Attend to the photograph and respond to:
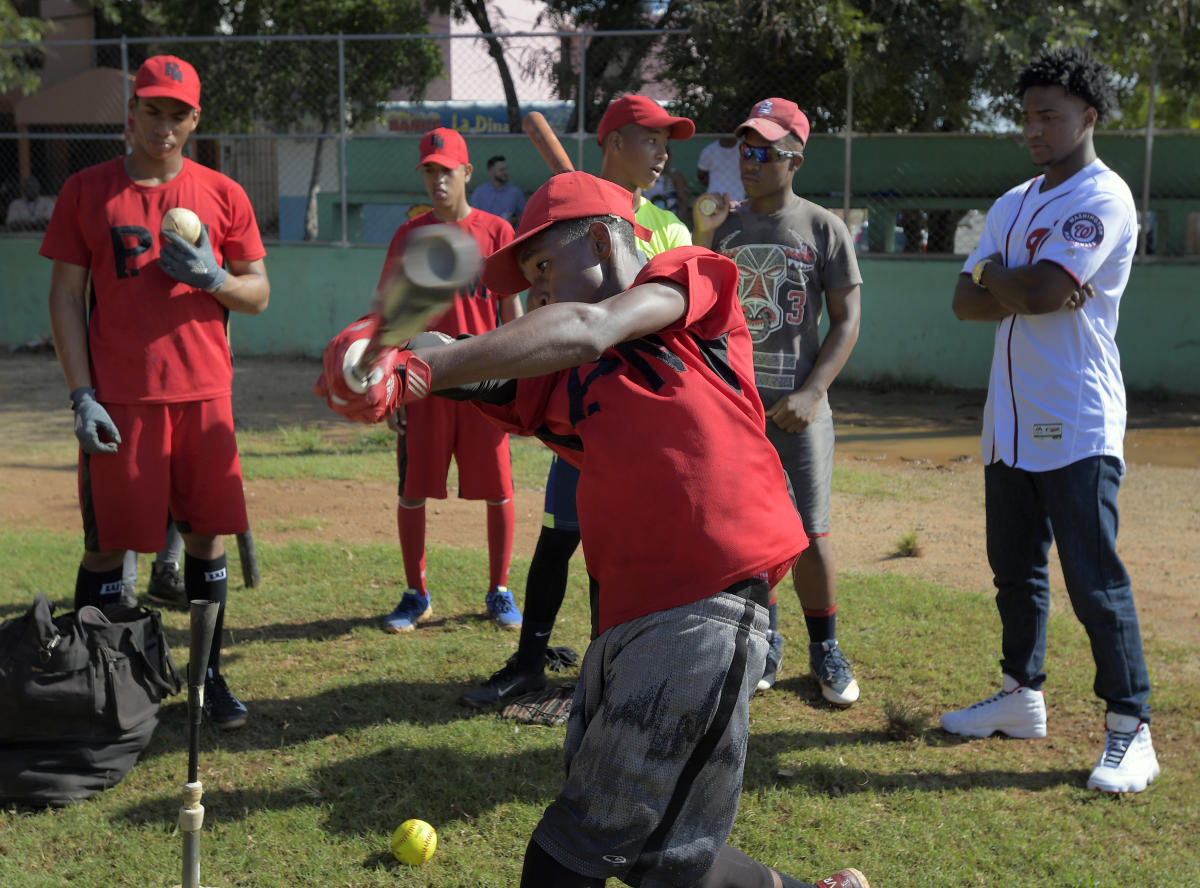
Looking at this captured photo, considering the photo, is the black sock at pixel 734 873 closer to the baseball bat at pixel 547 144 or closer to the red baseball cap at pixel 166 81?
the baseball bat at pixel 547 144

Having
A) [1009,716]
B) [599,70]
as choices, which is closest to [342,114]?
[599,70]

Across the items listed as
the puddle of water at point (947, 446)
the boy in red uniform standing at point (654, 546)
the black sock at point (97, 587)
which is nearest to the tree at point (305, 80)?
the puddle of water at point (947, 446)

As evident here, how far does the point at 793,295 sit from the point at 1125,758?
2.01 m

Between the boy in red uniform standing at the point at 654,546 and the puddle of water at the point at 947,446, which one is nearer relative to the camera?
the boy in red uniform standing at the point at 654,546

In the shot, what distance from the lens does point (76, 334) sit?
4.22 metres

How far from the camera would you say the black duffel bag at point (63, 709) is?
12.2 feet

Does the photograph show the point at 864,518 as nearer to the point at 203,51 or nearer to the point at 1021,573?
the point at 1021,573

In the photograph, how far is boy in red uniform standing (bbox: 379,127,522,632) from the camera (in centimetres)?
534

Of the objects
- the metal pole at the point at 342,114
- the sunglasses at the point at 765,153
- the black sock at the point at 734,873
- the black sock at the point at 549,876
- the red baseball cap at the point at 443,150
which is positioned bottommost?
the black sock at the point at 734,873

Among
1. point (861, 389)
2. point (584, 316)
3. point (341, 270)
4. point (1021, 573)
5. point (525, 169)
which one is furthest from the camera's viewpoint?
point (525, 169)

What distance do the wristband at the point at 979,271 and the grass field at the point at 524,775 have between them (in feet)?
5.28

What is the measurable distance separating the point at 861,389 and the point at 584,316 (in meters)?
10.8

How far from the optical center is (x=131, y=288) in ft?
13.8

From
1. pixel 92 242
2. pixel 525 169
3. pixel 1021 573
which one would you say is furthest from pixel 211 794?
pixel 525 169
